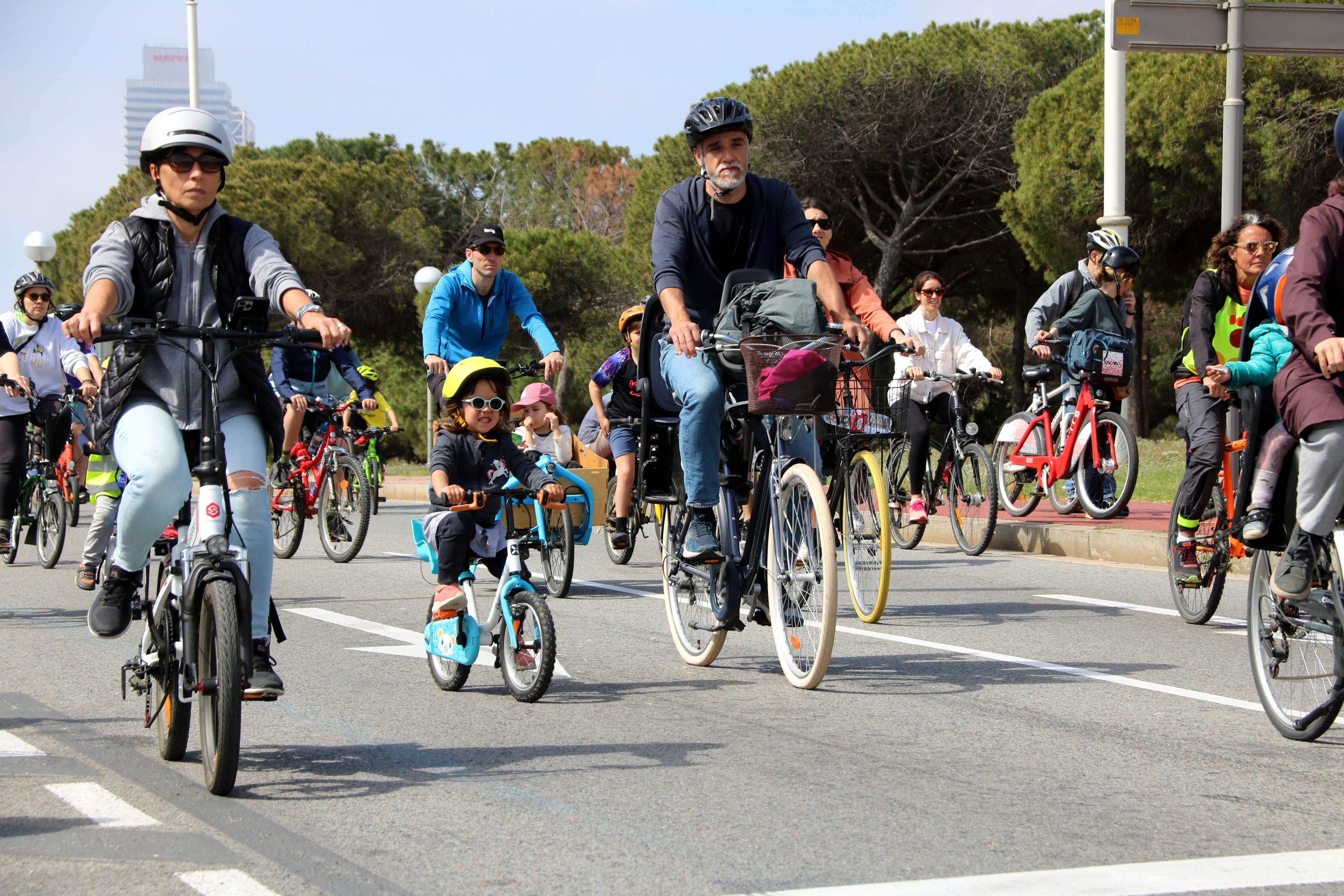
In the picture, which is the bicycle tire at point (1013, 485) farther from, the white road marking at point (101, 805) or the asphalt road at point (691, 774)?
the white road marking at point (101, 805)

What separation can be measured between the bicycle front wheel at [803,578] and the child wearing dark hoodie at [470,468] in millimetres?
971

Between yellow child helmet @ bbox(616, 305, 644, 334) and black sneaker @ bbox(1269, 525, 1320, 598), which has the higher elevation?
yellow child helmet @ bbox(616, 305, 644, 334)

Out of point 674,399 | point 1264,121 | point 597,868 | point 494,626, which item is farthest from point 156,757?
point 1264,121

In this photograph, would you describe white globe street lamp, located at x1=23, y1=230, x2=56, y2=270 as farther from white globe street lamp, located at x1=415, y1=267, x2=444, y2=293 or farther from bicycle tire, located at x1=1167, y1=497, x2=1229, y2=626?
bicycle tire, located at x1=1167, y1=497, x2=1229, y2=626

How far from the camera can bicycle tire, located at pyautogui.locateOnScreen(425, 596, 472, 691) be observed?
5879mm

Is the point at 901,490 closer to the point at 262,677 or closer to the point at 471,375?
the point at 471,375

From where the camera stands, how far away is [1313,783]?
4316 millimetres

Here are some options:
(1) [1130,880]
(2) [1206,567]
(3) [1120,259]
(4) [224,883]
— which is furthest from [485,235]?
(1) [1130,880]

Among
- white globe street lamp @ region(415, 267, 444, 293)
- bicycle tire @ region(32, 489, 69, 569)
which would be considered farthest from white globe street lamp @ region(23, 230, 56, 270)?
bicycle tire @ region(32, 489, 69, 569)

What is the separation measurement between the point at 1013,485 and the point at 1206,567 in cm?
466

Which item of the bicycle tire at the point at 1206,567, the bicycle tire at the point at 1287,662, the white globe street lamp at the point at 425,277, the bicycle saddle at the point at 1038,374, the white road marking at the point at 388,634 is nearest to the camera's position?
the bicycle tire at the point at 1287,662

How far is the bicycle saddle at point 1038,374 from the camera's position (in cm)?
1149

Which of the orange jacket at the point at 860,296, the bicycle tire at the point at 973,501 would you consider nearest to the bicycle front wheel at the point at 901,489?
the bicycle tire at the point at 973,501

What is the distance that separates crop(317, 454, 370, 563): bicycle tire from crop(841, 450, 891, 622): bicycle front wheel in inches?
184
